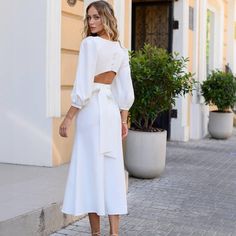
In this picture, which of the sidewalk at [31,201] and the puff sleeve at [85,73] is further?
the sidewalk at [31,201]

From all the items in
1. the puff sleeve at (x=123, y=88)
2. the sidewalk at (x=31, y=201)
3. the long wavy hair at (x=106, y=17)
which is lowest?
the sidewalk at (x=31, y=201)

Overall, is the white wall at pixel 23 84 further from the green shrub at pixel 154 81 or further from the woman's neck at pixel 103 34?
the woman's neck at pixel 103 34

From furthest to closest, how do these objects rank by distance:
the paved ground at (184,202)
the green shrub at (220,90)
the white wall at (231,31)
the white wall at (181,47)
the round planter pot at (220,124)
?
the white wall at (231,31) < the round planter pot at (220,124) < the green shrub at (220,90) < the white wall at (181,47) < the paved ground at (184,202)

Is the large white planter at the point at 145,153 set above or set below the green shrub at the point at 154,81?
below

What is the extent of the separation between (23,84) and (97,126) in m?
2.58

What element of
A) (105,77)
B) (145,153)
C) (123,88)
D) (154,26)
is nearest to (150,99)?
(145,153)

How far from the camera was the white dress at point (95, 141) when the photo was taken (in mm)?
3760

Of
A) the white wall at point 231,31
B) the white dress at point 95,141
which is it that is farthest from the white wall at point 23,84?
the white wall at point 231,31

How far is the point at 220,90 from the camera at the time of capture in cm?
1121

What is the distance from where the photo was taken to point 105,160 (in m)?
3.90

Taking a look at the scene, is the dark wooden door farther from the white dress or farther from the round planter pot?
the white dress

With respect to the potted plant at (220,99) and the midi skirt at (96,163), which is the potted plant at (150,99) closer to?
the midi skirt at (96,163)

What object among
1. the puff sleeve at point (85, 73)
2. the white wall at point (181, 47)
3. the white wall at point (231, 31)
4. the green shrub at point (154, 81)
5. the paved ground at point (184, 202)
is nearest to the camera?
the puff sleeve at point (85, 73)

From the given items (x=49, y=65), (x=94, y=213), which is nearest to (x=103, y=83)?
(x=94, y=213)
